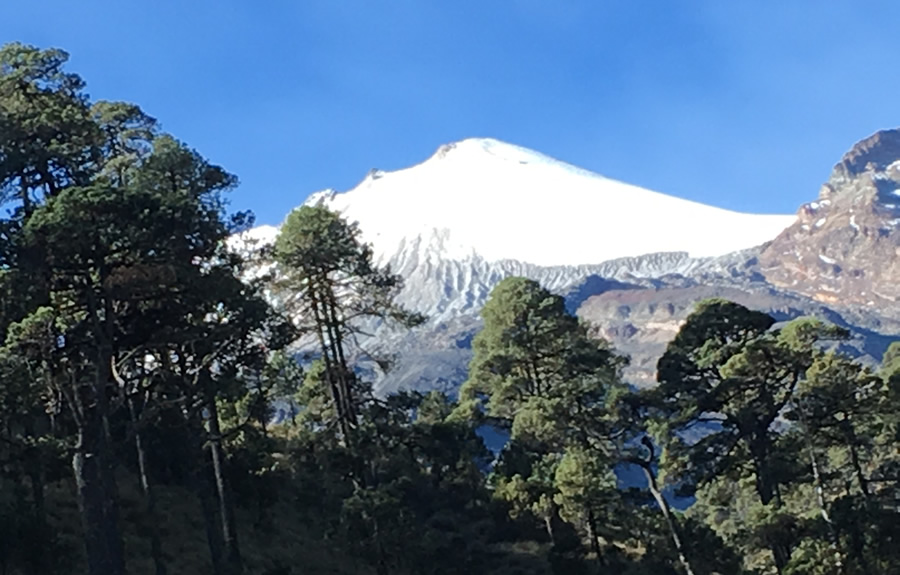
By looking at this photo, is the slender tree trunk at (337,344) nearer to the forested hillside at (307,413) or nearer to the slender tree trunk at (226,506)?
the forested hillside at (307,413)

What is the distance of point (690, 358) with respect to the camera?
4125 centimetres

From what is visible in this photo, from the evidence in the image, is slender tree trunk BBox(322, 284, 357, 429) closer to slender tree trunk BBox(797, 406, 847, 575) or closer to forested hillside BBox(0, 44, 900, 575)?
forested hillside BBox(0, 44, 900, 575)

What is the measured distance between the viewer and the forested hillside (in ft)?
76.3

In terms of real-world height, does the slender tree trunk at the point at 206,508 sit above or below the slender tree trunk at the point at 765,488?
above

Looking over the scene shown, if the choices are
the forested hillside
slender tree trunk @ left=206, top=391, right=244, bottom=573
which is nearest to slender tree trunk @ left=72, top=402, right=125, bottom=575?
the forested hillside

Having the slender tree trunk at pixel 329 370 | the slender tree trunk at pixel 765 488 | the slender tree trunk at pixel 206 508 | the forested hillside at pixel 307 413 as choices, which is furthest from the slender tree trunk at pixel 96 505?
the slender tree trunk at pixel 765 488

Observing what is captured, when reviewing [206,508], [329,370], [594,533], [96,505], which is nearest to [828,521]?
[594,533]

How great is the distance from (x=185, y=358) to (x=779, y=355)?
70.2ft

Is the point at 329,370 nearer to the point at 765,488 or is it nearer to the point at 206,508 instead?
the point at 206,508

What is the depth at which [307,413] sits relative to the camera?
5194 centimetres

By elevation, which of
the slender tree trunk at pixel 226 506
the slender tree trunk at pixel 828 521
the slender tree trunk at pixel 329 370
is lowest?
the slender tree trunk at pixel 828 521

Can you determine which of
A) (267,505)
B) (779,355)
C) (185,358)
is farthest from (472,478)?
(185,358)

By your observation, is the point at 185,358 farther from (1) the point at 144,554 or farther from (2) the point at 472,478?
(2) the point at 472,478

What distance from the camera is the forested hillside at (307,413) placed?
23.3 m
